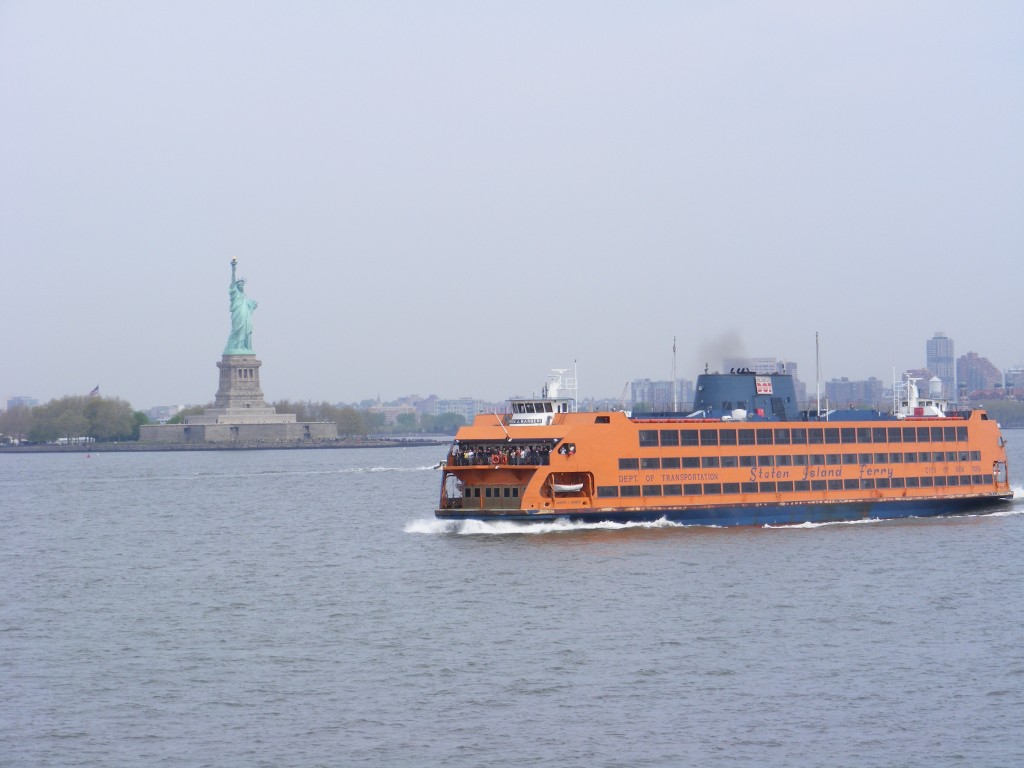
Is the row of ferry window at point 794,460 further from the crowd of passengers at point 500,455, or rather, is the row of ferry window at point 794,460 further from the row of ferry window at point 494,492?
the row of ferry window at point 494,492

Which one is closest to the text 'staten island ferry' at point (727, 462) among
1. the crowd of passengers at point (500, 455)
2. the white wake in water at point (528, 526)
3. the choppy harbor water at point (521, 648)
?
the crowd of passengers at point (500, 455)

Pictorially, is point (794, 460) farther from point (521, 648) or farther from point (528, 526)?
point (521, 648)

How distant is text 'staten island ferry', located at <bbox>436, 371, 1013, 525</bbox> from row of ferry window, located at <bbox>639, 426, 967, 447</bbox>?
56 mm

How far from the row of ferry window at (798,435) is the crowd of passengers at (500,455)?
181 inches

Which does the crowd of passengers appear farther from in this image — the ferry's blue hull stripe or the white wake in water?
the white wake in water

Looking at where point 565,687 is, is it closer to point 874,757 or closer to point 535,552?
point 874,757

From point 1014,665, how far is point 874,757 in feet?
27.2

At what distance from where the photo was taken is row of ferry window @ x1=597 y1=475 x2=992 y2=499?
191ft

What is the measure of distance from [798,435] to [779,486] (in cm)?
257

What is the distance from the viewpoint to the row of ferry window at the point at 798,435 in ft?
195

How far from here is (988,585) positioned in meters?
44.0

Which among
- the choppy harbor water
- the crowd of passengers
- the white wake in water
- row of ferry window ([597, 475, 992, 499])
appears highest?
the crowd of passengers

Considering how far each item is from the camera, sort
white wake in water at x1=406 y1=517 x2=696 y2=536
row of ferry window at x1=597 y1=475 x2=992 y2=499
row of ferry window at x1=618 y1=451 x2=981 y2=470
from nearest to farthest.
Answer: white wake in water at x1=406 y1=517 x2=696 y2=536, row of ferry window at x1=597 y1=475 x2=992 y2=499, row of ferry window at x1=618 y1=451 x2=981 y2=470

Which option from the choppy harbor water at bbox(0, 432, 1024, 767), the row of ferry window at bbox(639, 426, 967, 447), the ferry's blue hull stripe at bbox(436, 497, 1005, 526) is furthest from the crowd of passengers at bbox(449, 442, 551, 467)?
the row of ferry window at bbox(639, 426, 967, 447)
